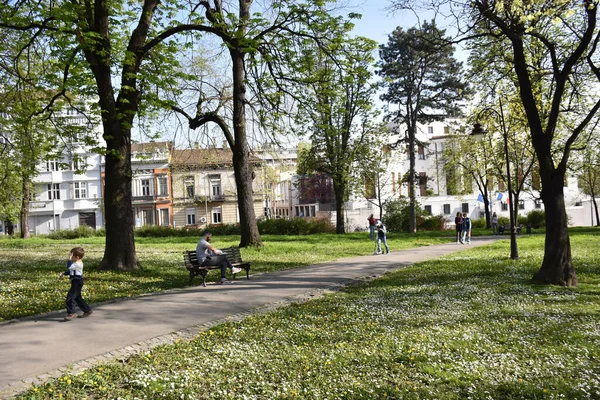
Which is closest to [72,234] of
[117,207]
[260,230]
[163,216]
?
[260,230]

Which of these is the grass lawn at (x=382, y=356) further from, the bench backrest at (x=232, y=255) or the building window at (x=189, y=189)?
the building window at (x=189, y=189)

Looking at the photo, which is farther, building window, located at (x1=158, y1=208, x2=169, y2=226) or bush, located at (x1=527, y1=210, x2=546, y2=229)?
→ building window, located at (x1=158, y1=208, x2=169, y2=226)

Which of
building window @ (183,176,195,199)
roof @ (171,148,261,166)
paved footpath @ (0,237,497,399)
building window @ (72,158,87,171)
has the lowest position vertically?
paved footpath @ (0,237,497,399)

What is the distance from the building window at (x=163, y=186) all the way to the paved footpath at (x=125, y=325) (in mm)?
57458

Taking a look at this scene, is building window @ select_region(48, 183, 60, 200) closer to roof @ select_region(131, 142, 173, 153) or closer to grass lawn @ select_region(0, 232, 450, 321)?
roof @ select_region(131, 142, 173, 153)

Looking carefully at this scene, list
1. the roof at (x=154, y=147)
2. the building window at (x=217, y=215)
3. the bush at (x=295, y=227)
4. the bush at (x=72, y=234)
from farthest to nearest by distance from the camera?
1. the building window at (x=217, y=215)
2. the bush at (x=72, y=234)
3. the bush at (x=295, y=227)
4. the roof at (x=154, y=147)

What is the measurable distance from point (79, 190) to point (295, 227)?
39.8 metres

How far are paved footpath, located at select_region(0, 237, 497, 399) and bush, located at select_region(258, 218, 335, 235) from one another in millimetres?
27112

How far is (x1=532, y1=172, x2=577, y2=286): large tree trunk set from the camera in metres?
12.3

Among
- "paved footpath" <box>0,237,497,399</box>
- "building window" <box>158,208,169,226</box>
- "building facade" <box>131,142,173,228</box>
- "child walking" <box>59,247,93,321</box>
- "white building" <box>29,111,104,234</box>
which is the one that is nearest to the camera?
"paved footpath" <box>0,237,497,399</box>

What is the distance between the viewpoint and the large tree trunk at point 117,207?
605 inches

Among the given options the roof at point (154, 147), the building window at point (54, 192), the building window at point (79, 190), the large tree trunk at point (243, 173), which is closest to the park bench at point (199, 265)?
the large tree trunk at point (243, 173)

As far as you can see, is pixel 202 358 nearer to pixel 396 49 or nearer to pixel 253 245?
pixel 253 245

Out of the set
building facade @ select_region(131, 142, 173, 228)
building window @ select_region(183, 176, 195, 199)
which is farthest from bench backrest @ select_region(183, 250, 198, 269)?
building facade @ select_region(131, 142, 173, 228)
